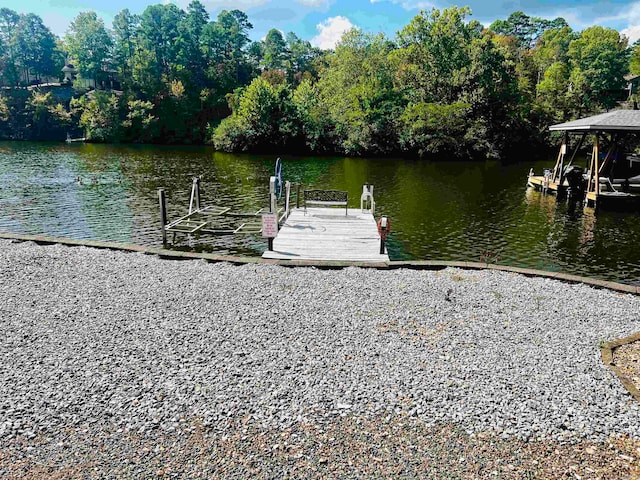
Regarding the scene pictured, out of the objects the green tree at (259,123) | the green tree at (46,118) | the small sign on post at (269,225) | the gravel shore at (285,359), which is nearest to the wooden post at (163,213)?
the small sign on post at (269,225)

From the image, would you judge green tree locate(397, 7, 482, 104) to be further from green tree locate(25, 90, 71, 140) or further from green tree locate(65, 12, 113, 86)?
green tree locate(65, 12, 113, 86)

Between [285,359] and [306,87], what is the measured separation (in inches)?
2237

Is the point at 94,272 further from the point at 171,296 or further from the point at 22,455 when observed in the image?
the point at 22,455

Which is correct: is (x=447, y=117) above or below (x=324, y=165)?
above

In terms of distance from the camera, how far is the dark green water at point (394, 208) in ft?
49.4

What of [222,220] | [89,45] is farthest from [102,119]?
[222,220]

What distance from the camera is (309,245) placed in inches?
512

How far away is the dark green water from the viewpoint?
1505 cm

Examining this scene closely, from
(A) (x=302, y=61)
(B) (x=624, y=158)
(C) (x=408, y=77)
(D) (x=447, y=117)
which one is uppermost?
(A) (x=302, y=61)

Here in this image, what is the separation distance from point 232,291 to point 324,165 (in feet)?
114

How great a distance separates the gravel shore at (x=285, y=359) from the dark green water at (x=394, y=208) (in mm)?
5411

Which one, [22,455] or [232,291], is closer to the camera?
[22,455]

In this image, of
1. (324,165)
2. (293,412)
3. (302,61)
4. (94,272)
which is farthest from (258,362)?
(302,61)

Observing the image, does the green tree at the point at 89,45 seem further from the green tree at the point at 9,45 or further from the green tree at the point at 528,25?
the green tree at the point at 528,25
